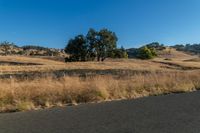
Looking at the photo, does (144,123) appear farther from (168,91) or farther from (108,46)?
(108,46)

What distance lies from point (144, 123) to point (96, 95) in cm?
526

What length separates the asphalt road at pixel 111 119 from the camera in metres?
7.54

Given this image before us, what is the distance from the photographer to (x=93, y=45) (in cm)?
8106

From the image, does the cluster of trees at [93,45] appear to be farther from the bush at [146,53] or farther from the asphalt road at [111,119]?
the asphalt road at [111,119]

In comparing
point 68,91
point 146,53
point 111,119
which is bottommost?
point 146,53

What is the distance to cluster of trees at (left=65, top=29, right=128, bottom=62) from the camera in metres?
80.9

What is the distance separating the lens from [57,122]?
841 cm

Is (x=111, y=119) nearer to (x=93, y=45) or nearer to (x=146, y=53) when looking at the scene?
(x=93, y=45)

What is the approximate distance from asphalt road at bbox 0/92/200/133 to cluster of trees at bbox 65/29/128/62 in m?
69.8

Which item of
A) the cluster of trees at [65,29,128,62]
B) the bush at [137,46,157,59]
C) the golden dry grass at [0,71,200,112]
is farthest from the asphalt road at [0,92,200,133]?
the bush at [137,46,157,59]

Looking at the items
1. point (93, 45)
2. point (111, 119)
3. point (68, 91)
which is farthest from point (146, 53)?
point (111, 119)

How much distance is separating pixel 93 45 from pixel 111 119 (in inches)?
2859

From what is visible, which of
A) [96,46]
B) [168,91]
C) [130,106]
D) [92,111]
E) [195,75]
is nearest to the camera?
[92,111]

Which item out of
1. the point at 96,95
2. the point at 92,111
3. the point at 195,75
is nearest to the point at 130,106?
the point at 92,111
